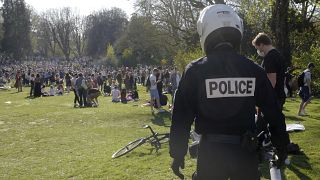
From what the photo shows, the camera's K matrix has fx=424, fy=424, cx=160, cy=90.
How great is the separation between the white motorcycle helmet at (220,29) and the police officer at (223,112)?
1.0 inches

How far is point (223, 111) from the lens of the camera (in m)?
3.29

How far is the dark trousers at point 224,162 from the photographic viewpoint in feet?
10.6

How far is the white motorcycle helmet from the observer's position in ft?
11.5

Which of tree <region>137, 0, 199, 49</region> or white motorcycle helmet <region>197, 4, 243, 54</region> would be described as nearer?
white motorcycle helmet <region>197, 4, 243, 54</region>

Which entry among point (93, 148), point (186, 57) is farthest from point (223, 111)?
point (186, 57)

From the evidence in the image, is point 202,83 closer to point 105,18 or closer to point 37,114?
point 37,114

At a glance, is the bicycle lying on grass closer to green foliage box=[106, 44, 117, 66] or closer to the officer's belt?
the officer's belt

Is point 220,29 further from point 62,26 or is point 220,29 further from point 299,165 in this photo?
point 62,26

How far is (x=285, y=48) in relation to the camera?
19.9m

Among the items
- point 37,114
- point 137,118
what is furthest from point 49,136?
point 37,114

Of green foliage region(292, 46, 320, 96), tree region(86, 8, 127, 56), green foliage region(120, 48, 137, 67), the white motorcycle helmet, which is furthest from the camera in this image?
tree region(86, 8, 127, 56)

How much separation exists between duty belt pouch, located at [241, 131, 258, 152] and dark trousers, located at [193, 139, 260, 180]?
0.12ft

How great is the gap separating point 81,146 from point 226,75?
309 inches

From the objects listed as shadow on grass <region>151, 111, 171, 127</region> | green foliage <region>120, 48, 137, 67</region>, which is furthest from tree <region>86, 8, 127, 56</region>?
shadow on grass <region>151, 111, 171, 127</region>
